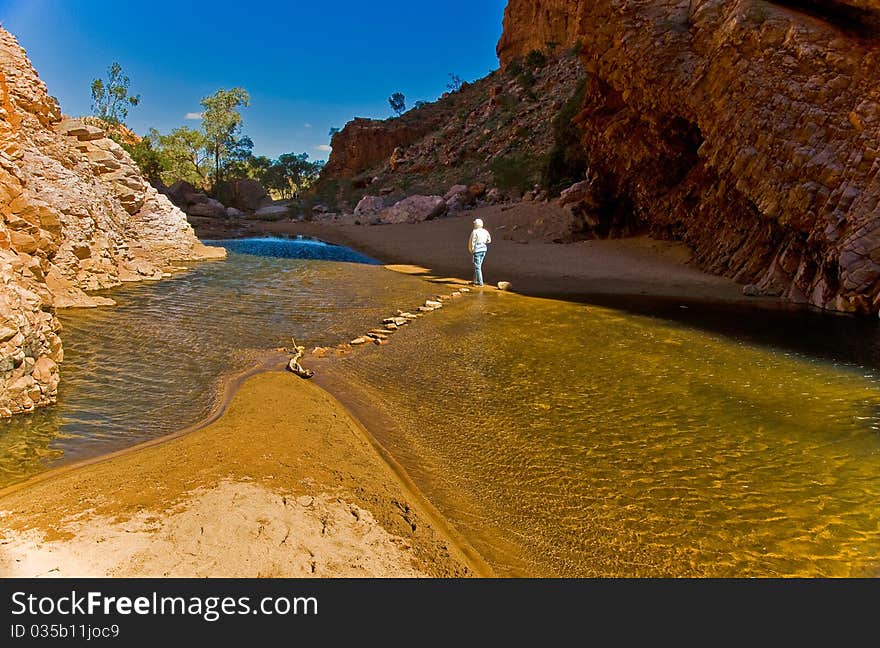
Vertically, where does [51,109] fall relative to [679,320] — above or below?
above

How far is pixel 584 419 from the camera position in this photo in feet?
14.8

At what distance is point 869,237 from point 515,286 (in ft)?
21.1

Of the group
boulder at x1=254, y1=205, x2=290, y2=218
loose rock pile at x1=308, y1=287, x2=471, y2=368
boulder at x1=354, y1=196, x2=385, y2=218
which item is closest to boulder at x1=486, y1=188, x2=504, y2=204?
boulder at x1=354, y1=196, x2=385, y2=218

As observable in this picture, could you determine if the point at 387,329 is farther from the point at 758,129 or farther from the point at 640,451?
the point at 758,129

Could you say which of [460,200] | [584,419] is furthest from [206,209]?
[584,419]

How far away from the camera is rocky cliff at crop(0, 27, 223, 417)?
4500mm

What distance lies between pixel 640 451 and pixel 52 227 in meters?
10.4

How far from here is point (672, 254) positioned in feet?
47.8

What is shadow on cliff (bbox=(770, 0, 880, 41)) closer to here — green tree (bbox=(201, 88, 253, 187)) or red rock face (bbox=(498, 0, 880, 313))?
red rock face (bbox=(498, 0, 880, 313))

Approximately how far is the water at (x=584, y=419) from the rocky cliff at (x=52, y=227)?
0.49 metres

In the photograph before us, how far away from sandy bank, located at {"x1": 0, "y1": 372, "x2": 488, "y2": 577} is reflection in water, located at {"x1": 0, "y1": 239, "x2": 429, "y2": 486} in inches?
25.0

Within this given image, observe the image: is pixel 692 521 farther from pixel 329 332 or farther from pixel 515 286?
pixel 515 286
